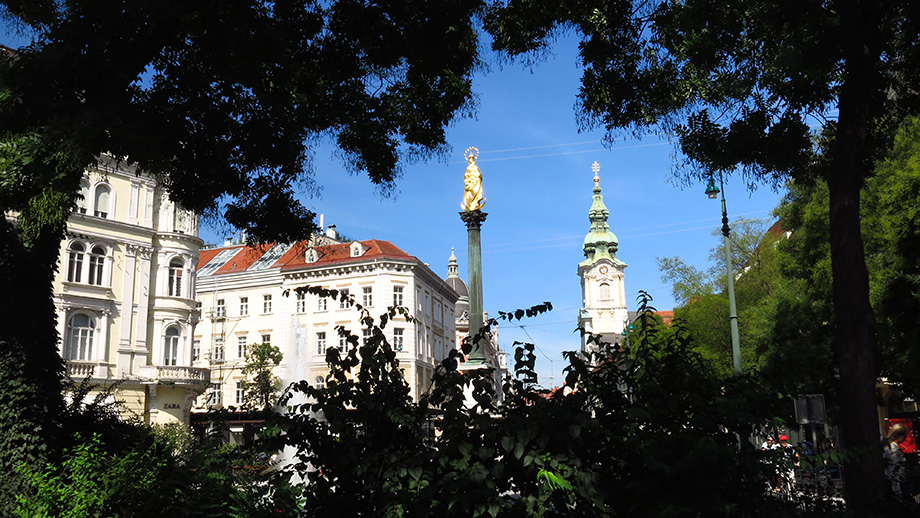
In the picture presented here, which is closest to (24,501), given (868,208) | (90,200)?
(868,208)

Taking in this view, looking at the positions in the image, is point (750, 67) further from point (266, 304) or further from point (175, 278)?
point (266, 304)

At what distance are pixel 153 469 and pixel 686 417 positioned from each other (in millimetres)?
4047

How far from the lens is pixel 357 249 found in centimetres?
6469

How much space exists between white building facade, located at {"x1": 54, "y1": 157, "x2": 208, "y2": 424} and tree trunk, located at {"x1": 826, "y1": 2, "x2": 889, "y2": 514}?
34951 millimetres

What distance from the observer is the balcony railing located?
39.9 m

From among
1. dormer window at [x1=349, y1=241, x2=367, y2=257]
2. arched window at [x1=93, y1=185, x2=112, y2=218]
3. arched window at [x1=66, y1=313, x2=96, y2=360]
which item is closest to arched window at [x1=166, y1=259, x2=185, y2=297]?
arched window at [x1=93, y1=185, x2=112, y2=218]

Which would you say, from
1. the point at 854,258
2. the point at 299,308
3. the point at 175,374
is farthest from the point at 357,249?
the point at 854,258

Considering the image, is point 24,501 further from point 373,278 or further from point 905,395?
point 373,278

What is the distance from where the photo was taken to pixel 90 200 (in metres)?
38.6

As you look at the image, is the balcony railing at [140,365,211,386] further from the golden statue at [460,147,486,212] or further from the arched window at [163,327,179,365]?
the golden statue at [460,147,486,212]

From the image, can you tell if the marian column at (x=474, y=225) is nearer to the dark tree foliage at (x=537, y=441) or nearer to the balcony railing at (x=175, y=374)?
the balcony railing at (x=175, y=374)

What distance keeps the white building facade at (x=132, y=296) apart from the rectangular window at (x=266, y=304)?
21.3 meters

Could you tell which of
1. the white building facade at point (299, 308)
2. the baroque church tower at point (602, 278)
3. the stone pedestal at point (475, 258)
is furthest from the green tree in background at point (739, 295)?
the baroque church tower at point (602, 278)

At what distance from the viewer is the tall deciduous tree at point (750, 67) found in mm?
7578
